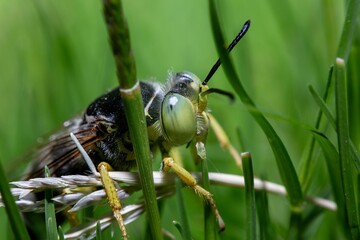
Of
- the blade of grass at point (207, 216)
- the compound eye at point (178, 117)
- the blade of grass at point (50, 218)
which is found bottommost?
the blade of grass at point (207, 216)

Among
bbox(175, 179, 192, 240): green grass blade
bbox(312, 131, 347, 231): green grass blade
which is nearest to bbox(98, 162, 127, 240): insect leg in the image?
bbox(175, 179, 192, 240): green grass blade

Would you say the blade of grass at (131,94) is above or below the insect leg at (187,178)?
above

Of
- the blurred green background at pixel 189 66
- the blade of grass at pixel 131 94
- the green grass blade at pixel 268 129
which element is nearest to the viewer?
the blade of grass at pixel 131 94

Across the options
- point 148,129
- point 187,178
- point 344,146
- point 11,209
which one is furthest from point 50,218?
point 344,146

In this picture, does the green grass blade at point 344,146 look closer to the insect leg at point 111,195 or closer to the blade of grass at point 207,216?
the blade of grass at point 207,216

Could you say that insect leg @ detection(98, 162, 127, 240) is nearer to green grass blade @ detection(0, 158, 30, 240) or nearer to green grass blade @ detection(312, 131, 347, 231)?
green grass blade @ detection(0, 158, 30, 240)

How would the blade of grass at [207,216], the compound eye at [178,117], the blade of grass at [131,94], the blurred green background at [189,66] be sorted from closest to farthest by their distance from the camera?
the blade of grass at [131,94], the blade of grass at [207,216], the compound eye at [178,117], the blurred green background at [189,66]

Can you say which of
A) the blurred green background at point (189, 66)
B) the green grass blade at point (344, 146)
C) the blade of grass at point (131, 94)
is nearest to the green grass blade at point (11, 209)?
the blade of grass at point (131, 94)

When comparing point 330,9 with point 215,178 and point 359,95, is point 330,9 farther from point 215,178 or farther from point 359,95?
point 215,178
